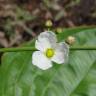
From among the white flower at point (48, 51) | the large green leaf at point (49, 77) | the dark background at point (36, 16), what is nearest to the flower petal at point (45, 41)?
the white flower at point (48, 51)

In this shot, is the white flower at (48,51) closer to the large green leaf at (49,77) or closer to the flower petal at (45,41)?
the flower petal at (45,41)

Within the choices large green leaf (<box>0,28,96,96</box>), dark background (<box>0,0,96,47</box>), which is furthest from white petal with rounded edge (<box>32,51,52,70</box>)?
dark background (<box>0,0,96,47</box>)

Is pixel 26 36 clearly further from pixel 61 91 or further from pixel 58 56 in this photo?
pixel 58 56

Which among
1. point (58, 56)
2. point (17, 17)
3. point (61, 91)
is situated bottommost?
point (61, 91)

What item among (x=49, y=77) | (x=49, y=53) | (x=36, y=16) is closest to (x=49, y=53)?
(x=49, y=53)

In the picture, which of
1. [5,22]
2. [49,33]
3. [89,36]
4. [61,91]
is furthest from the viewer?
[5,22]

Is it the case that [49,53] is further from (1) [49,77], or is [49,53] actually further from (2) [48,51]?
(1) [49,77]

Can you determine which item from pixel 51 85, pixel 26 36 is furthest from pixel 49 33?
pixel 26 36

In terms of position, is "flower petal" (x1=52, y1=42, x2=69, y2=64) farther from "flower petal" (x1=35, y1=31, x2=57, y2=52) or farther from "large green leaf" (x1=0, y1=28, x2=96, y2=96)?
"large green leaf" (x1=0, y1=28, x2=96, y2=96)
